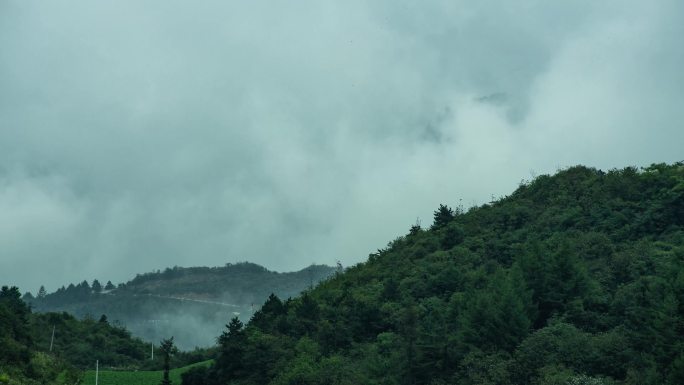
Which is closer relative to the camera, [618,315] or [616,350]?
[616,350]

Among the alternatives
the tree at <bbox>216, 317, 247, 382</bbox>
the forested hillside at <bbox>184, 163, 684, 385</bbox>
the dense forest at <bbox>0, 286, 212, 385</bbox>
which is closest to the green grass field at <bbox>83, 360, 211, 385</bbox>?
the dense forest at <bbox>0, 286, 212, 385</bbox>

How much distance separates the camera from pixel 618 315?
1940 inches

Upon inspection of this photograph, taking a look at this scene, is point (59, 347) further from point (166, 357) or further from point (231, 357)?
point (231, 357)

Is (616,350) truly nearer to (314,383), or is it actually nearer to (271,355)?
(314,383)

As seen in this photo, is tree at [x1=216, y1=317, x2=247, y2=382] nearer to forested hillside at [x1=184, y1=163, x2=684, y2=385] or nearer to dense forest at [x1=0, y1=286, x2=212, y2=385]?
forested hillside at [x1=184, y1=163, x2=684, y2=385]

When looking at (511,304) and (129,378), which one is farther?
(129,378)

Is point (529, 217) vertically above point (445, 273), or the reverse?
point (529, 217)

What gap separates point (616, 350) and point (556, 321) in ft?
21.9

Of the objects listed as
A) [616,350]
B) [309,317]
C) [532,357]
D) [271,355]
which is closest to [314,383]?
[271,355]

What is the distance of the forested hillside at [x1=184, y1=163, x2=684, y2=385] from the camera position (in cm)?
4297

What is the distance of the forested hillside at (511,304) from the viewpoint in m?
43.0

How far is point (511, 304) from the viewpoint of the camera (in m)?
48.3

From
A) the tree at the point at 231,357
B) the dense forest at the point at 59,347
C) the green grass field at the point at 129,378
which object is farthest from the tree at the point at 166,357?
the dense forest at the point at 59,347

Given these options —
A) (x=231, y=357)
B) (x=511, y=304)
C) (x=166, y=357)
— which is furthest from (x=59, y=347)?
(x=511, y=304)
